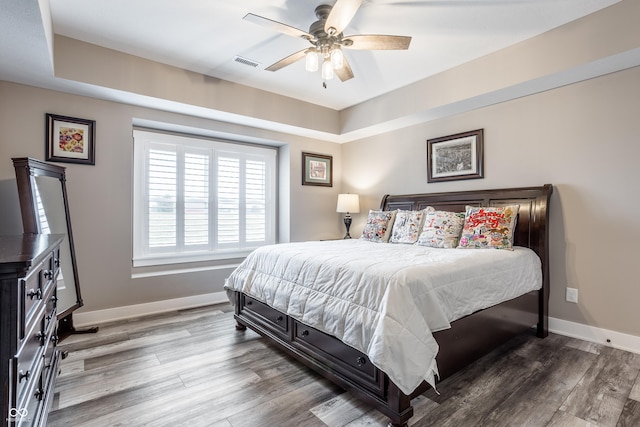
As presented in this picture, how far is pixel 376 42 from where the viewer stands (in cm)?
230

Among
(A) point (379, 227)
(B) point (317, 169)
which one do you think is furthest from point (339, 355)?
(B) point (317, 169)

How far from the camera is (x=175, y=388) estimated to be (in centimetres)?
208

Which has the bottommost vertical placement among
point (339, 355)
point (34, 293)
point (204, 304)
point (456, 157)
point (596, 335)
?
point (204, 304)

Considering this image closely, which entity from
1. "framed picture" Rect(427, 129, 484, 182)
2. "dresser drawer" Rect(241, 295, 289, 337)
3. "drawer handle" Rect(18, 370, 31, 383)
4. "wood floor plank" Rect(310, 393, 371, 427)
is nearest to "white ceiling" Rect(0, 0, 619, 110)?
"framed picture" Rect(427, 129, 484, 182)

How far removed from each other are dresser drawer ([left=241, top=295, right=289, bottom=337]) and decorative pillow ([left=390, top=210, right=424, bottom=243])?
5.42ft

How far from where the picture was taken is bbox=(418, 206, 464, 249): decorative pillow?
3094 millimetres

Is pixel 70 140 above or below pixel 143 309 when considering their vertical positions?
above

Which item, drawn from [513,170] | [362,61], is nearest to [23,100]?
[362,61]

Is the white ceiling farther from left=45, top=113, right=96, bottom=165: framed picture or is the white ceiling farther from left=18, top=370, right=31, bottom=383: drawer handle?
left=18, top=370, right=31, bottom=383: drawer handle

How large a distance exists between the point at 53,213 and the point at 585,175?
15.5ft

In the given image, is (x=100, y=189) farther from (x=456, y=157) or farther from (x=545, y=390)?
(x=545, y=390)

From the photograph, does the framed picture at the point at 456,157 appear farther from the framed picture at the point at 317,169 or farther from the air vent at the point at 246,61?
the air vent at the point at 246,61

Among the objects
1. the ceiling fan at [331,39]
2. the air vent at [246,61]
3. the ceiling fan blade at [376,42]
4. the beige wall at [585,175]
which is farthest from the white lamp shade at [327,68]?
the beige wall at [585,175]

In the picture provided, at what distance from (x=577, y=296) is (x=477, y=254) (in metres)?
1.28
